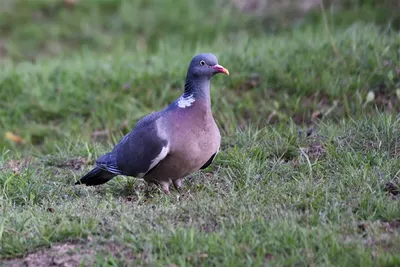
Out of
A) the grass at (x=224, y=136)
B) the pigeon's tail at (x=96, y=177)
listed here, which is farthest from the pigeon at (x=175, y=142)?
the grass at (x=224, y=136)

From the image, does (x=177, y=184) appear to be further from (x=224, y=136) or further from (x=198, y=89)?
(x=224, y=136)

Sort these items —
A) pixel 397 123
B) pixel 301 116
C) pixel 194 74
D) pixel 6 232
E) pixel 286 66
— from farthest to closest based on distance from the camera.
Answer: pixel 286 66 → pixel 301 116 → pixel 397 123 → pixel 194 74 → pixel 6 232

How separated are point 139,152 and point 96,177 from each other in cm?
48

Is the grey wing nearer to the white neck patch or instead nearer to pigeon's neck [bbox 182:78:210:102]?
the white neck patch

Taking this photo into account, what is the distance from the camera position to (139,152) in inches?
194

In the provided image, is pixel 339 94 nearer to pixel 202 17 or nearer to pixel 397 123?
pixel 397 123

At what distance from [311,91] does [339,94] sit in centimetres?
32

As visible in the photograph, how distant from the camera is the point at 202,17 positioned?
34.5 feet

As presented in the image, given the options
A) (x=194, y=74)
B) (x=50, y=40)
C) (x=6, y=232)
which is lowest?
(x=50, y=40)

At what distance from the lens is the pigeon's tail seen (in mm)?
5164

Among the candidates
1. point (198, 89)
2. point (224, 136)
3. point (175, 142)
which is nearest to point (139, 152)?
point (175, 142)

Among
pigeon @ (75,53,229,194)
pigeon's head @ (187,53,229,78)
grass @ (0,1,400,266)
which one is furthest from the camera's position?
pigeon's head @ (187,53,229,78)

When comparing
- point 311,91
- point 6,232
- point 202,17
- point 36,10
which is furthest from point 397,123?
point 36,10

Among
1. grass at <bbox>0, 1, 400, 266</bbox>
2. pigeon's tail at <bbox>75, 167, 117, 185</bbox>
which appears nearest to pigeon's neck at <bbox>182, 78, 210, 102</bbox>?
grass at <bbox>0, 1, 400, 266</bbox>
